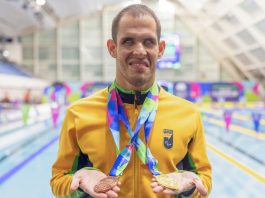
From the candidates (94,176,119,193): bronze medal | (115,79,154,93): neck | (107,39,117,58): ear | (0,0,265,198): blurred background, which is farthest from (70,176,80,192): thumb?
(0,0,265,198): blurred background

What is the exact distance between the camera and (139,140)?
4.95 ft

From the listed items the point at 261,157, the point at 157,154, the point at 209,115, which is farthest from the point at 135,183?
the point at 209,115

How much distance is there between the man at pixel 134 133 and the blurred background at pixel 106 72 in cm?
354

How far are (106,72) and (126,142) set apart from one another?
77.0 feet

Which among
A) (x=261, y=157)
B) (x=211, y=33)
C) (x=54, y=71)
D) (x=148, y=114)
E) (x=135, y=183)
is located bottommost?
(x=261, y=157)

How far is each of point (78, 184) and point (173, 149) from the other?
1.37 ft

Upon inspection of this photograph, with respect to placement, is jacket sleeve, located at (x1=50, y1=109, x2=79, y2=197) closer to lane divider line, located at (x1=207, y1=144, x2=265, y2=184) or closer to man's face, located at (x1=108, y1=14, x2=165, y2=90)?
man's face, located at (x1=108, y1=14, x2=165, y2=90)

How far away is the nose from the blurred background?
12.6ft

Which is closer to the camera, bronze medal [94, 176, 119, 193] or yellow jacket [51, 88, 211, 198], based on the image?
bronze medal [94, 176, 119, 193]

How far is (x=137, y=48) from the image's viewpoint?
146 cm

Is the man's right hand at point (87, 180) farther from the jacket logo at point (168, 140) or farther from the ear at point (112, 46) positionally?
the ear at point (112, 46)

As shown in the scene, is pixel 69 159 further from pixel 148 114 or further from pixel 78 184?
pixel 148 114

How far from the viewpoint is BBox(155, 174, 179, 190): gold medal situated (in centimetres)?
137

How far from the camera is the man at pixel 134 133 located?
147 cm
